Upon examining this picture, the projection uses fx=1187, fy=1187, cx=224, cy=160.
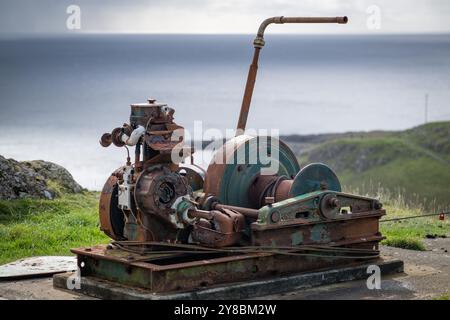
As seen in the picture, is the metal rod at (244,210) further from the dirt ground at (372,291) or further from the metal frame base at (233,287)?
the dirt ground at (372,291)

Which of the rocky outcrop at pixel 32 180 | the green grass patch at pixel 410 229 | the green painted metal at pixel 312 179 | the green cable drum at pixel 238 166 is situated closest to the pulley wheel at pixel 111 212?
the green cable drum at pixel 238 166

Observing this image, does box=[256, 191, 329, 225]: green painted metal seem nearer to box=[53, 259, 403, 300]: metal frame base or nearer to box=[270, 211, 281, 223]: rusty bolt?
box=[270, 211, 281, 223]: rusty bolt

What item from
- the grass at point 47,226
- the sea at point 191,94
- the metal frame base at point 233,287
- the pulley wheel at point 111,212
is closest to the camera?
the metal frame base at point 233,287

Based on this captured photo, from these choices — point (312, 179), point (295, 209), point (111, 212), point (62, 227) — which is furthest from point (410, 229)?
point (111, 212)

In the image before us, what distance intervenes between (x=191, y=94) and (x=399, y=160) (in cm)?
5850

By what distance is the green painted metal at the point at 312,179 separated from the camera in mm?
12016

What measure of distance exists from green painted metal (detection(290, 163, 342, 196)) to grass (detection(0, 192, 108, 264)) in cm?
294

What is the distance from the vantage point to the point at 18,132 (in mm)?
60188

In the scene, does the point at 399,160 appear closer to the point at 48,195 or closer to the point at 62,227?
the point at 48,195

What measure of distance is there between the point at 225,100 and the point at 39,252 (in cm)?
8284

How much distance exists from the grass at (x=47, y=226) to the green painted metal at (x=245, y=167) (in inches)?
92.5

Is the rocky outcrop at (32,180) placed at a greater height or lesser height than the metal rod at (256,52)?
lesser

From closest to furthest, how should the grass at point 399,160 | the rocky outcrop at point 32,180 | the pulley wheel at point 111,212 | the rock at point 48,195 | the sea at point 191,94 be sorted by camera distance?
1. the pulley wheel at point 111,212
2. the rocky outcrop at point 32,180
3. the rock at point 48,195
4. the grass at point 399,160
5. the sea at point 191,94

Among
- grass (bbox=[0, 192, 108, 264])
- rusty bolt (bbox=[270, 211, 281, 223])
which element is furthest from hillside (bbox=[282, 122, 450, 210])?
rusty bolt (bbox=[270, 211, 281, 223])
